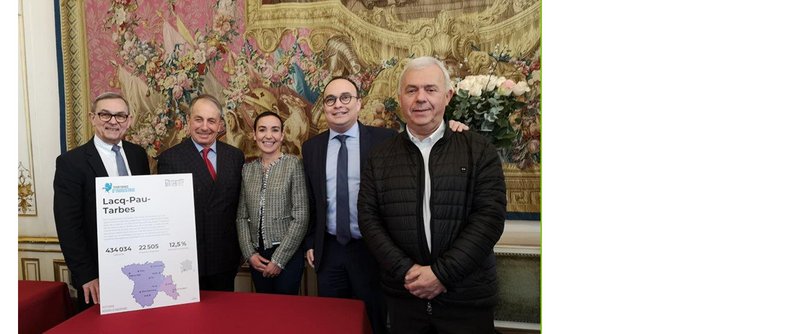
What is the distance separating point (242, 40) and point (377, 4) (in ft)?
3.01

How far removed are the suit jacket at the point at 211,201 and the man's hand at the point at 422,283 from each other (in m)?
1.02

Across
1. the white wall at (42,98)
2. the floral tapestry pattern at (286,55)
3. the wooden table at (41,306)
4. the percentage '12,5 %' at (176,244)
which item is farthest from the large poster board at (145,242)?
the white wall at (42,98)

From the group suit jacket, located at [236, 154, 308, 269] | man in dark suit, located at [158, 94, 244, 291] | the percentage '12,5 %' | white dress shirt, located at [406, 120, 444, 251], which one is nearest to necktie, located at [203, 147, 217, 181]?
man in dark suit, located at [158, 94, 244, 291]

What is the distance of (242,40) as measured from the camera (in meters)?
2.79

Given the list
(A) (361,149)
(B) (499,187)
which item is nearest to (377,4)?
(A) (361,149)

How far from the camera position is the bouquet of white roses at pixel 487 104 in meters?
2.01

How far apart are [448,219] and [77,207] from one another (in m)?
1.61

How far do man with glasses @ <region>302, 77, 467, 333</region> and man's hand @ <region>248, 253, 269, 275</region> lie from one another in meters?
0.22

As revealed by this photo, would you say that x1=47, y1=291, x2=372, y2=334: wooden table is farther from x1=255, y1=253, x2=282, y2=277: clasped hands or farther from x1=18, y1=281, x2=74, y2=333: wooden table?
x1=18, y1=281, x2=74, y2=333: wooden table

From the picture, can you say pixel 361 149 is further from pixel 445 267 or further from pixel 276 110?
pixel 276 110

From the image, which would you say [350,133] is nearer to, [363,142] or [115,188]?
[363,142]

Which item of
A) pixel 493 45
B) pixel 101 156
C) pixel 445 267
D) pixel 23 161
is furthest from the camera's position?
pixel 23 161

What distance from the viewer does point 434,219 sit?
59.5 inches

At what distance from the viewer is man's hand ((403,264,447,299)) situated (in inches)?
57.5
